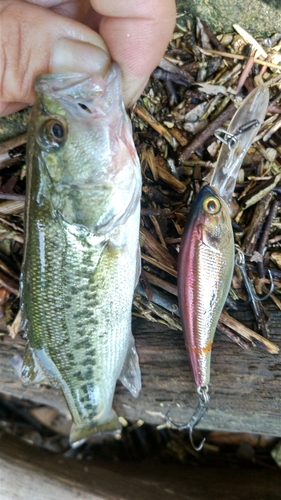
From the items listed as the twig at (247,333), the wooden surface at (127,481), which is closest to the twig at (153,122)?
the twig at (247,333)

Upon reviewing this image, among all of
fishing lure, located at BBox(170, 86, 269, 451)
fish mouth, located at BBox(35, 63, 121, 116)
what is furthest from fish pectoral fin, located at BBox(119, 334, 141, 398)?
fish mouth, located at BBox(35, 63, 121, 116)

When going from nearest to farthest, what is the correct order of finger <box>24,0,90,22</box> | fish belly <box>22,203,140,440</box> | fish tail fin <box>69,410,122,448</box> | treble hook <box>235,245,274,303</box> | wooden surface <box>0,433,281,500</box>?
fish belly <box>22,203,140,440</box>
finger <box>24,0,90,22</box>
treble hook <box>235,245,274,303</box>
fish tail fin <box>69,410,122,448</box>
wooden surface <box>0,433,281,500</box>

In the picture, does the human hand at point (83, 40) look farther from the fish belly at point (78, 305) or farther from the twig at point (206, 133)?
the fish belly at point (78, 305)

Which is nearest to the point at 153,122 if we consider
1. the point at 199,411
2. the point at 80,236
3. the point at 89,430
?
the point at 80,236

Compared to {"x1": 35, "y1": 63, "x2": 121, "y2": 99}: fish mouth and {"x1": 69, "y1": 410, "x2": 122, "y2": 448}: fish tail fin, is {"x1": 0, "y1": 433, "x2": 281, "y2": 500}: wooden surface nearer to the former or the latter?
{"x1": 69, "y1": 410, "x2": 122, "y2": 448}: fish tail fin

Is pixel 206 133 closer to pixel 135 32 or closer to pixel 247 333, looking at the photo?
pixel 135 32

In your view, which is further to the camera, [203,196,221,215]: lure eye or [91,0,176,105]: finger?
[203,196,221,215]: lure eye
